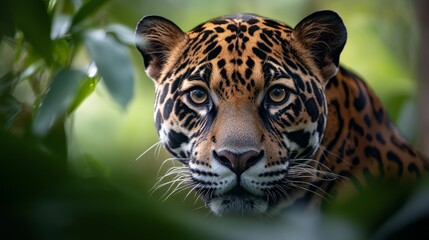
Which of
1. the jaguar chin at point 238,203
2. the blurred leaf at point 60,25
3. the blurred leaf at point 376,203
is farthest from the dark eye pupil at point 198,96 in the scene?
the blurred leaf at point 376,203

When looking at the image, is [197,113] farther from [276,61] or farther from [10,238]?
[10,238]

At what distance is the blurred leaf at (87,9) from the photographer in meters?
1.82

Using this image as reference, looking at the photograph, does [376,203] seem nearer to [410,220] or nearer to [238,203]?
[410,220]

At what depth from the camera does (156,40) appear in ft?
6.52

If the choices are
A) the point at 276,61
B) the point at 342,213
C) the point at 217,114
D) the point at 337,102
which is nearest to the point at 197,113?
the point at 217,114

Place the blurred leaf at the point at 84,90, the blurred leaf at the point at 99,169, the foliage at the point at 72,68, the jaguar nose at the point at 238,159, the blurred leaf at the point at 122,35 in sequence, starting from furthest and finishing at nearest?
the blurred leaf at the point at 122,35 < the blurred leaf at the point at 84,90 < the jaguar nose at the point at 238,159 < the foliage at the point at 72,68 < the blurred leaf at the point at 99,169

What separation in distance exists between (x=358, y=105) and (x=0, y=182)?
2091 millimetres

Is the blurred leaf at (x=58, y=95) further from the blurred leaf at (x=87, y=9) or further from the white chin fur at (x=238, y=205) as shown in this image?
the white chin fur at (x=238, y=205)

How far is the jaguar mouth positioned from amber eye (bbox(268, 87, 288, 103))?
269 millimetres

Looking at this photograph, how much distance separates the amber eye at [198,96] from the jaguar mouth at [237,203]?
26 centimetres

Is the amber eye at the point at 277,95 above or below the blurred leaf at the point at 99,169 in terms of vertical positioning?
below

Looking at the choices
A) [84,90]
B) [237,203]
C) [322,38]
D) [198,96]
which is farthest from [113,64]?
[322,38]

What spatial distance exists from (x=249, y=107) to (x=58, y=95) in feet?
1.72

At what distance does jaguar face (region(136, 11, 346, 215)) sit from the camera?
180 cm
